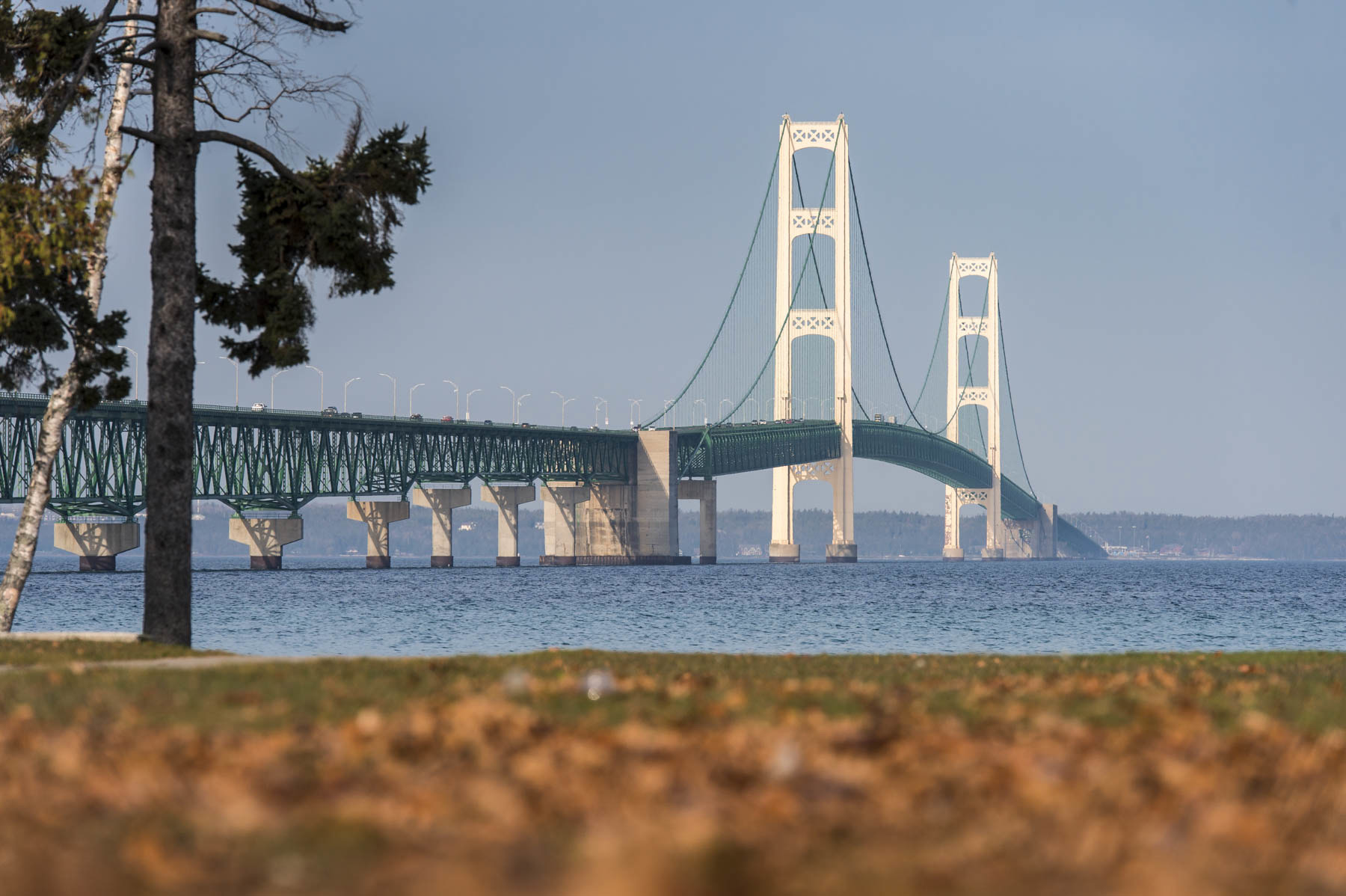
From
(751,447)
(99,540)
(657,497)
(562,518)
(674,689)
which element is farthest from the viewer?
(562,518)

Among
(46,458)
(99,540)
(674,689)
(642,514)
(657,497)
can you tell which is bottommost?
(674,689)

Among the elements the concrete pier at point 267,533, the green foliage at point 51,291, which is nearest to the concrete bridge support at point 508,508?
the concrete pier at point 267,533

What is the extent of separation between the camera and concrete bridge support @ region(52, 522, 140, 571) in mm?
96688

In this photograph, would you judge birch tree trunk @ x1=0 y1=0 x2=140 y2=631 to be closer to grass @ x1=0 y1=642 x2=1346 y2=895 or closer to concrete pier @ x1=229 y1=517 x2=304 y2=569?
grass @ x1=0 y1=642 x2=1346 y2=895

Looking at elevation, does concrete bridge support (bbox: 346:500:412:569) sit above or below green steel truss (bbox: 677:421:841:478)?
below

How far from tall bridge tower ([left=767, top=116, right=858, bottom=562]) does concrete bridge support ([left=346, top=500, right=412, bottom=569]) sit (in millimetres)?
27397

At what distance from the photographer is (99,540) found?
3834 inches

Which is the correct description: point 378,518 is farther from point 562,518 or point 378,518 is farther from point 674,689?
point 674,689

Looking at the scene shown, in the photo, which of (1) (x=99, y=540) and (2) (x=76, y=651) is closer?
(2) (x=76, y=651)

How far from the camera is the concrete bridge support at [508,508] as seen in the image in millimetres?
124062

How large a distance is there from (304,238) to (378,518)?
9717cm

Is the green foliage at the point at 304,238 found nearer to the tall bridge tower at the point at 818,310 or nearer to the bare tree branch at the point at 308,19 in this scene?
the bare tree branch at the point at 308,19

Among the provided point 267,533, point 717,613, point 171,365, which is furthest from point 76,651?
point 267,533

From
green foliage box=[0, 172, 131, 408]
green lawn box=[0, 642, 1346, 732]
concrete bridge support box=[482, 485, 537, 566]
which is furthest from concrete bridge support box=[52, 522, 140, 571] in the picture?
green lawn box=[0, 642, 1346, 732]
